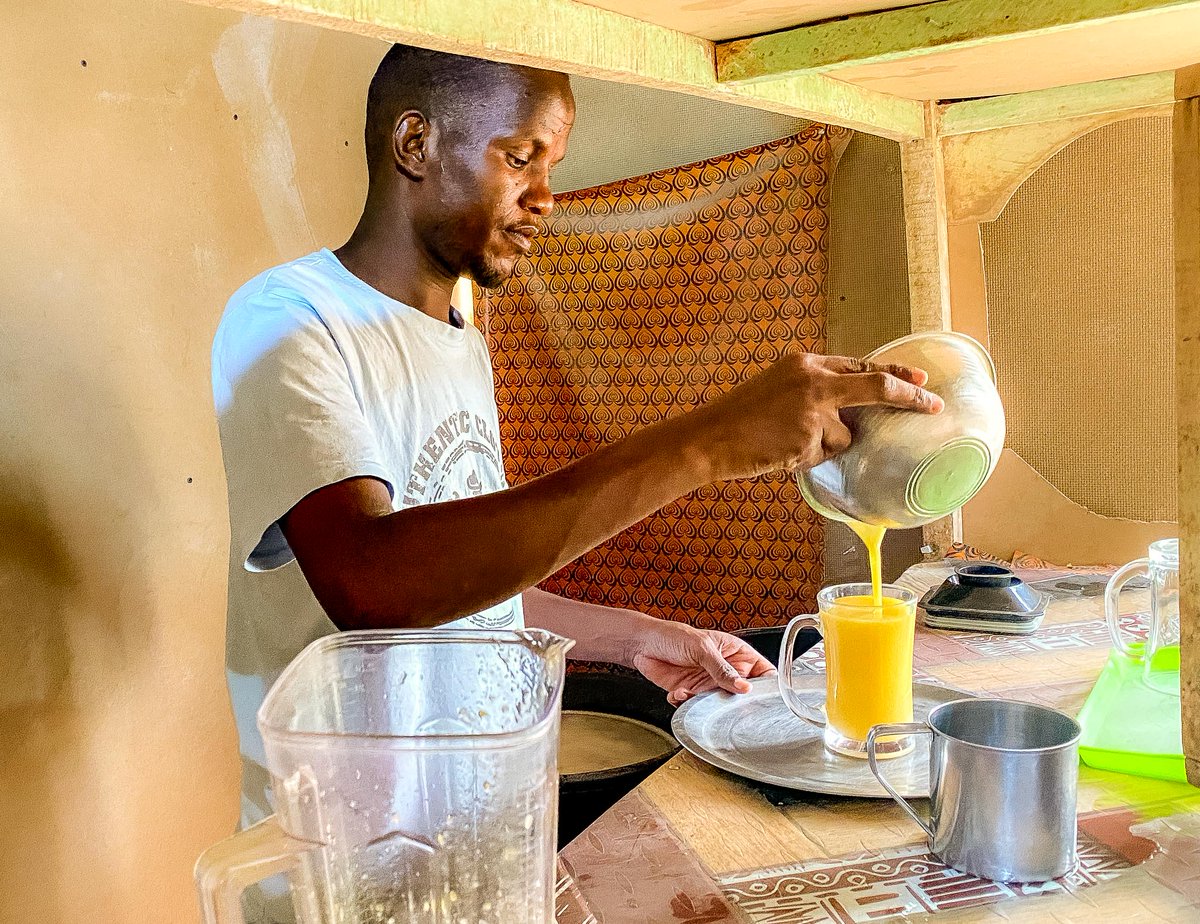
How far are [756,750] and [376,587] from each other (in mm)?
425

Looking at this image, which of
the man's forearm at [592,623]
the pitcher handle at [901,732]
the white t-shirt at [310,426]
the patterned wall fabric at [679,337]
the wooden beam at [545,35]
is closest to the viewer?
the wooden beam at [545,35]

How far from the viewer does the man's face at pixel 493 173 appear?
51.1 inches

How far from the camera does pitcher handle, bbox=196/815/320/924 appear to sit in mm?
467

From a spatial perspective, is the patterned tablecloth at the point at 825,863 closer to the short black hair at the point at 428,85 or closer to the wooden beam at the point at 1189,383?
the wooden beam at the point at 1189,383

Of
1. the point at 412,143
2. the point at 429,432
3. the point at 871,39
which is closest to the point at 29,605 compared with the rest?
the point at 429,432

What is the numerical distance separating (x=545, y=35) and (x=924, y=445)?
1.67 feet

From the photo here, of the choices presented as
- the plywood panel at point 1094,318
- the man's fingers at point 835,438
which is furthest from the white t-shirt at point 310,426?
the plywood panel at point 1094,318

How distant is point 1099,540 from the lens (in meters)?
2.39

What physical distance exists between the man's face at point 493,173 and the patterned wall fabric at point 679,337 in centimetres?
139

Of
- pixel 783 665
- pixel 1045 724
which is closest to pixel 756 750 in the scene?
pixel 783 665

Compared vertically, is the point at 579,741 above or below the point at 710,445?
below

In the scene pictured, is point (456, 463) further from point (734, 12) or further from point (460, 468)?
point (734, 12)

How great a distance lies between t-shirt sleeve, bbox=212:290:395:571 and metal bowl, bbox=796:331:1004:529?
49 cm

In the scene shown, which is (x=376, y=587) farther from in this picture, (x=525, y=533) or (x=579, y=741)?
(x=579, y=741)
